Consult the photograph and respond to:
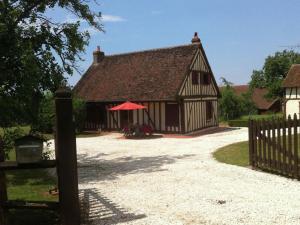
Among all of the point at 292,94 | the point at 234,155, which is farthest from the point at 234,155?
the point at 292,94

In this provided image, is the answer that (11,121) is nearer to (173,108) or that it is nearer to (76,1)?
(76,1)

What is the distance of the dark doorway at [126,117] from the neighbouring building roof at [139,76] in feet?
3.61

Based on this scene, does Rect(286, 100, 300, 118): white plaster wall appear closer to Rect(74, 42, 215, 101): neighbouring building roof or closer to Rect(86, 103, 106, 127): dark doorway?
Rect(74, 42, 215, 101): neighbouring building roof

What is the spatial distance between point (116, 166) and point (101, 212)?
20.8 ft

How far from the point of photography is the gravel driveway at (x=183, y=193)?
22.8 feet

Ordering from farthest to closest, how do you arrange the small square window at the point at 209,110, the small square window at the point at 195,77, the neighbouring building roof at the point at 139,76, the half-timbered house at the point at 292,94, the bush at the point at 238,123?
the half-timbered house at the point at 292,94, the bush at the point at 238,123, the small square window at the point at 209,110, the small square window at the point at 195,77, the neighbouring building roof at the point at 139,76

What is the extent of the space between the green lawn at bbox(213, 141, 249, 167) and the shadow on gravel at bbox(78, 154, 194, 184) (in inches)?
50.3

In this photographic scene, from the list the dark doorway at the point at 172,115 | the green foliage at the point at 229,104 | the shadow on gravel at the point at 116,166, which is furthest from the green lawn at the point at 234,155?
the green foliage at the point at 229,104

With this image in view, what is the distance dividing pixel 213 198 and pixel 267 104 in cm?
5128

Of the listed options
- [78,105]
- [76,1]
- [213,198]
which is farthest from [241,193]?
[78,105]

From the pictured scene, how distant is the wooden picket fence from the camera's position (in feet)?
33.1

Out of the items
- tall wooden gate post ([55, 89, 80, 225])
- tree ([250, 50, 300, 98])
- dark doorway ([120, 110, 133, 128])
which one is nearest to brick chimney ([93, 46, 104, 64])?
dark doorway ([120, 110, 133, 128])

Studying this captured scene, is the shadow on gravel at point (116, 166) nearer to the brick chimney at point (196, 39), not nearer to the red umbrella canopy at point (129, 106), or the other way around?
the red umbrella canopy at point (129, 106)

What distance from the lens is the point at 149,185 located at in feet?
32.6
